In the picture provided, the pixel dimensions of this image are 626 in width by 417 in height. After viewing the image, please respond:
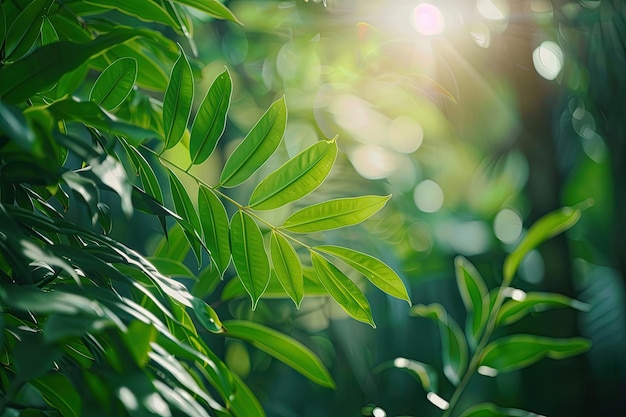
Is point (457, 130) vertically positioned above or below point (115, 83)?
above

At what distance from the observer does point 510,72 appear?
0.98 m

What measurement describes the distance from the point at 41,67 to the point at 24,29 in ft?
0.17

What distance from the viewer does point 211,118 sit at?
313mm

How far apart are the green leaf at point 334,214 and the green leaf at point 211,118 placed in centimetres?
6

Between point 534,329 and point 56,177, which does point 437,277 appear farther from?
point 56,177

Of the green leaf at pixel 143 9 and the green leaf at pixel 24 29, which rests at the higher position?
the green leaf at pixel 143 9

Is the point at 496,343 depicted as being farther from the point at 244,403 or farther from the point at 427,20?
the point at 427,20

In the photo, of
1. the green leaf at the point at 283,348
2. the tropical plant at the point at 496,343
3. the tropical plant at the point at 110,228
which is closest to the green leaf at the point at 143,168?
the tropical plant at the point at 110,228

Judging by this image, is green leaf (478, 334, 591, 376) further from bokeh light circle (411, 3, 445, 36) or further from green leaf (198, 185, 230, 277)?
bokeh light circle (411, 3, 445, 36)

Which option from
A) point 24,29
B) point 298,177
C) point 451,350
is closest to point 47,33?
point 24,29

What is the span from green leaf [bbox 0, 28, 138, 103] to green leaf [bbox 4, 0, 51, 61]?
45 mm

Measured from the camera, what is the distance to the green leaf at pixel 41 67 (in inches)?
9.5

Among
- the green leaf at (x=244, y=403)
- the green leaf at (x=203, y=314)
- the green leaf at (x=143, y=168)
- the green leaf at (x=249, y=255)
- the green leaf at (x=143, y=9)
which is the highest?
the green leaf at (x=143, y=9)

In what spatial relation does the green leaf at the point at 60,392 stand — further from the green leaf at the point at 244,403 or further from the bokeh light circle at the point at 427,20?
the bokeh light circle at the point at 427,20
